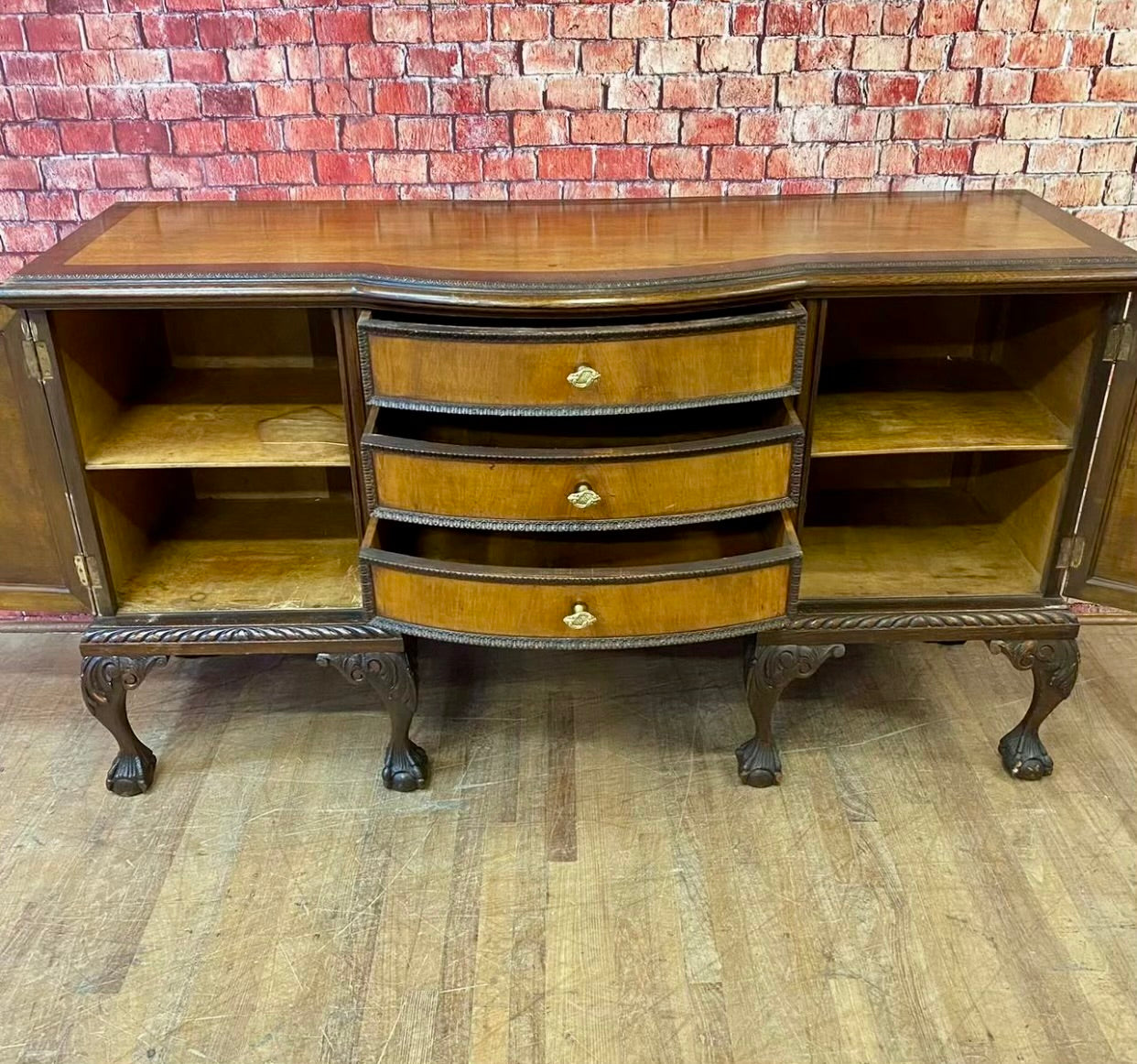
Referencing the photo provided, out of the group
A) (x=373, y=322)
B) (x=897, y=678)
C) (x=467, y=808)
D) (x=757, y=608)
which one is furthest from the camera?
(x=897, y=678)

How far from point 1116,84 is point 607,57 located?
884 mm

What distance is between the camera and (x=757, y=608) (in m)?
1.70

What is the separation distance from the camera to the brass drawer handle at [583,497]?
1.58 meters

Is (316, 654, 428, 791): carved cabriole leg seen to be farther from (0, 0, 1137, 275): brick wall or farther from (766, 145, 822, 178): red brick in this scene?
(766, 145, 822, 178): red brick

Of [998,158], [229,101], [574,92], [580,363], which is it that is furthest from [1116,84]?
[229,101]

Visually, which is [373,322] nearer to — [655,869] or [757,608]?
[757,608]

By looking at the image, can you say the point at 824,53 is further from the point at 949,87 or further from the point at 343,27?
the point at 343,27

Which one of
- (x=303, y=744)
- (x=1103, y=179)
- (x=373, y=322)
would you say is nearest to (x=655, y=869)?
(x=303, y=744)

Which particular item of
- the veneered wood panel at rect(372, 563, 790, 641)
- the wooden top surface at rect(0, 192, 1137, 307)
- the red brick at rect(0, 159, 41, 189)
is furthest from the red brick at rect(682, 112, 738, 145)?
the red brick at rect(0, 159, 41, 189)

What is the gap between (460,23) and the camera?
6.06ft

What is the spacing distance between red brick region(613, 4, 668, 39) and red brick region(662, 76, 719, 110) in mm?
80

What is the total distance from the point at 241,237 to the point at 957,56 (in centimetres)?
124

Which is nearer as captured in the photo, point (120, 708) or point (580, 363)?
point (580, 363)

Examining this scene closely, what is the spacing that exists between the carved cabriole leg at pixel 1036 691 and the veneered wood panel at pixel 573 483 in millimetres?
551
